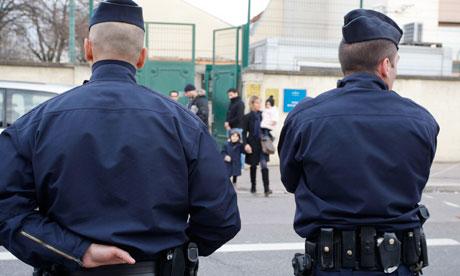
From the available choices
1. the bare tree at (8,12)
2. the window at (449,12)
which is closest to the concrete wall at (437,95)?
the window at (449,12)

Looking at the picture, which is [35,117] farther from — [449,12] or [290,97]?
[449,12]

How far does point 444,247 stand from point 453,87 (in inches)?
347

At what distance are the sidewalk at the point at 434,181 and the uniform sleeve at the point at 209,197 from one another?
8.32 metres

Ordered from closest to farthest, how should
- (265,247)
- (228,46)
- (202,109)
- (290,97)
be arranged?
(265,247) < (202,109) < (290,97) < (228,46)

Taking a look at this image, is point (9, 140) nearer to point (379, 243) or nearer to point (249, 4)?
point (379, 243)

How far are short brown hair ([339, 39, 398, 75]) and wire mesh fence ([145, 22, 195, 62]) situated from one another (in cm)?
1176

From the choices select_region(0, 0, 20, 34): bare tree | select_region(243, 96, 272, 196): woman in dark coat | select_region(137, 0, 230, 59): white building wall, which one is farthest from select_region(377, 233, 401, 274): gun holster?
select_region(0, 0, 20, 34): bare tree

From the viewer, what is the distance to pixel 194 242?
8.35 ft

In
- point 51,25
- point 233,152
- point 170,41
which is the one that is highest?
point 51,25

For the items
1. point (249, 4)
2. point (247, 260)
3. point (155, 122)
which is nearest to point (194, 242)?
point (155, 122)

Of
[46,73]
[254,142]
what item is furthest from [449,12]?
[254,142]

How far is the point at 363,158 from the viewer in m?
2.74

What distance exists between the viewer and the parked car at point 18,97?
8.14 meters

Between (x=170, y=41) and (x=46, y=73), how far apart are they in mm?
3143
